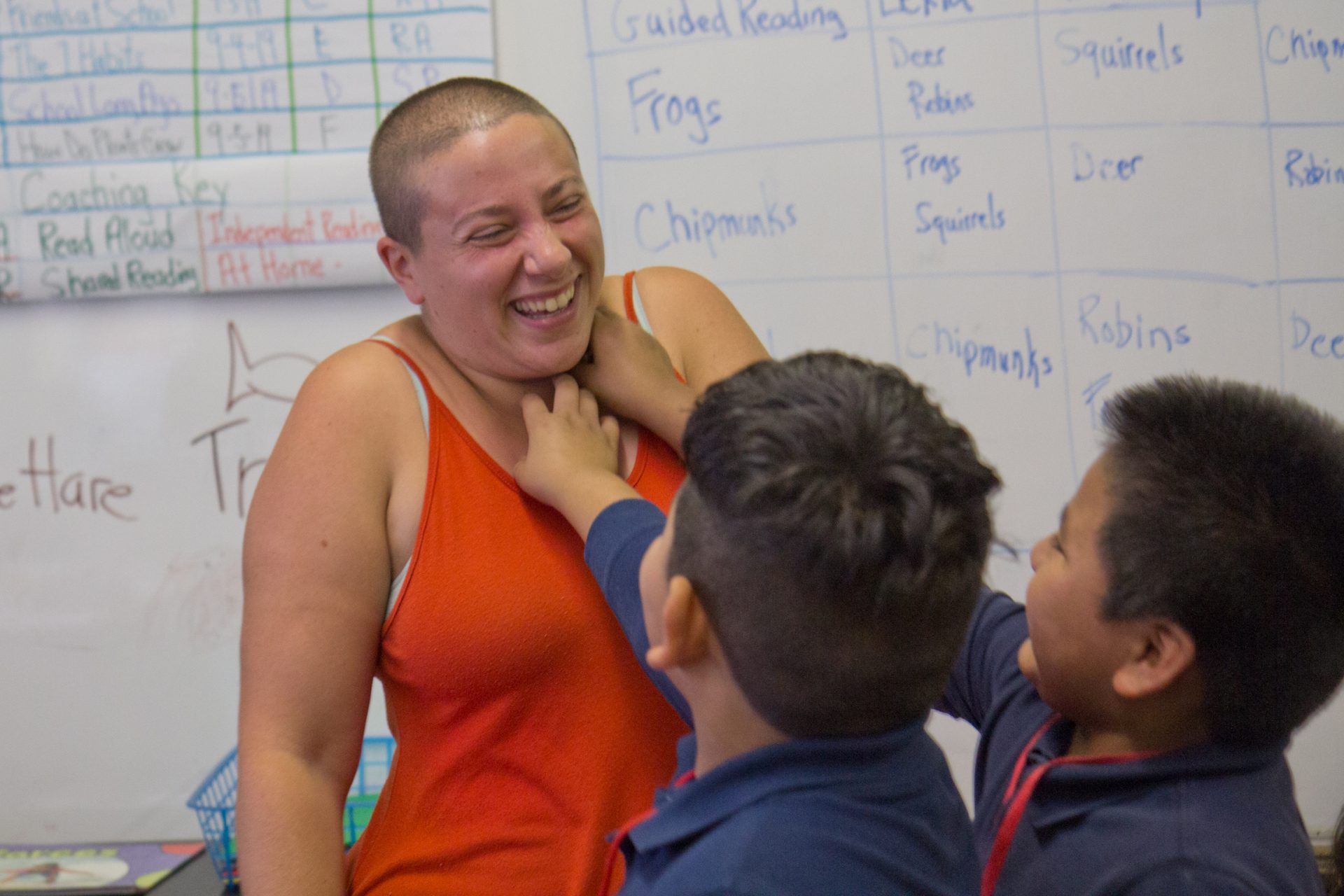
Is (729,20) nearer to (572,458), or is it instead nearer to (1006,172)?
(1006,172)

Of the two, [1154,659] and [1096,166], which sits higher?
[1096,166]

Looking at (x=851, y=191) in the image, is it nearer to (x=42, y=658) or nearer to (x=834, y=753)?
(x=834, y=753)

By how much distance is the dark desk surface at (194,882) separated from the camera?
1710mm

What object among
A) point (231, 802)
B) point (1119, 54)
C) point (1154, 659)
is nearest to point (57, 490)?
point (231, 802)

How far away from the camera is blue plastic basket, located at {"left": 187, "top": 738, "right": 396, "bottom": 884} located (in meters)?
1.74

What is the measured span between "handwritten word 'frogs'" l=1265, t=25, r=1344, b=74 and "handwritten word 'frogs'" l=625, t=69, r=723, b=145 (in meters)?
0.93

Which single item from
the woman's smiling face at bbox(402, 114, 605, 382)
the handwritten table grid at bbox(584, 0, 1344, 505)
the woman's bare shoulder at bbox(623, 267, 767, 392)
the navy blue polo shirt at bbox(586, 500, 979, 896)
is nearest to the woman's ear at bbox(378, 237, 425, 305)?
the woman's smiling face at bbox(402, 114, 605, 382)

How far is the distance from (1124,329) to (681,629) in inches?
56.3

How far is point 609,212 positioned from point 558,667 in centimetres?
109

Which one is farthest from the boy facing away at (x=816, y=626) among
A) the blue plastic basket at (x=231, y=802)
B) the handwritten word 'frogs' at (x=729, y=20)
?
the handwritten word 'frogs' at (x=729, y=20)

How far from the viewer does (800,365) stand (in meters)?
0.73

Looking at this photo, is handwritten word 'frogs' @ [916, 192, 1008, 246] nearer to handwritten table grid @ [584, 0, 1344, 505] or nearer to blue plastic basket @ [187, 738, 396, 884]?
handwritten table grid @ [584, 0, 1344, 505]

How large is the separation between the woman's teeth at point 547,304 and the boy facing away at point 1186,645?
0.51 m

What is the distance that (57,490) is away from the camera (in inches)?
76.6
